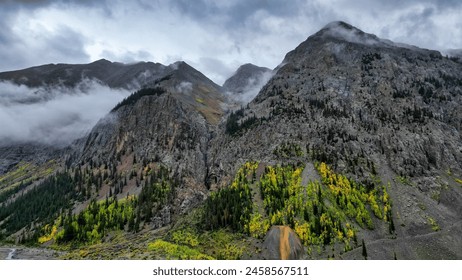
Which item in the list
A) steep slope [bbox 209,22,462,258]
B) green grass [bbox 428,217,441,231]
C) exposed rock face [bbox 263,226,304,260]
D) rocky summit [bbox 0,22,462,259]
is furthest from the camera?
steep slope [bbox 209,22,462,258]

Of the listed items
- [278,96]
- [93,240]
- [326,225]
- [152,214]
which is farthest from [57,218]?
[278,96]

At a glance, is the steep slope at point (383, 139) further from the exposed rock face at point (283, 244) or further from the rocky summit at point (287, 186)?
the exposed rock face at point (283, 244)

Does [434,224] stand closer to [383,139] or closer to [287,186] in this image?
[287,186]

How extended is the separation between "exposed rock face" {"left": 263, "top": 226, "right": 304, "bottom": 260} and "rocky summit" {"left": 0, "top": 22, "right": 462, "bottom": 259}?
1.23 ft

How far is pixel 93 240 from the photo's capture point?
12138 cm

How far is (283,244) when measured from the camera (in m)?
91.8

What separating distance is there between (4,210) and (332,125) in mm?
170249

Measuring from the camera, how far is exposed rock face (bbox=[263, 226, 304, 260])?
88.7 meters

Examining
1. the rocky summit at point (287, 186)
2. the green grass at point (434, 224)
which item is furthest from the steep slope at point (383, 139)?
the rocky summit at point (287, 186)

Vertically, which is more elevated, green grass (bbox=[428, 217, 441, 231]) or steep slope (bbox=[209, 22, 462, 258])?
steep slope (bbox=[209, 22, 462, 258])

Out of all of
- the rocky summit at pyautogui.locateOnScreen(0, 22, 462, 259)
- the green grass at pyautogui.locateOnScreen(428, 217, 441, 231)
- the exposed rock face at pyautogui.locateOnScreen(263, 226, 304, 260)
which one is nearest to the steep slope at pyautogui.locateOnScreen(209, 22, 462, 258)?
the green grass at pyautogui.locateOnScreen(428, 217, 441, 231)

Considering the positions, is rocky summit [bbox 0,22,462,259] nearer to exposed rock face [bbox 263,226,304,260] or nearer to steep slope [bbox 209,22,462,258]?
exposed rock face [bbox 263,226,304,260]

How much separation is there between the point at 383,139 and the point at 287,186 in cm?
5672
